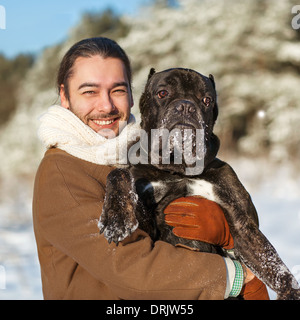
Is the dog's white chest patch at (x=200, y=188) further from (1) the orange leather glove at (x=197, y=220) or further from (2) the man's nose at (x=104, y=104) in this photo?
(2) the man's nose at (x=104, y=104)

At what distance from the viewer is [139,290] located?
6.41 feet

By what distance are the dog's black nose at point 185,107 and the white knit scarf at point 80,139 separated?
36 centimetres

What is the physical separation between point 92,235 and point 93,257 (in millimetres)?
100

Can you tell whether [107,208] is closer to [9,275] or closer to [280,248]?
[9,275]

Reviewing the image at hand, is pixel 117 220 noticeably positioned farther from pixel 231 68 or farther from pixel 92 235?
pixel 231 68

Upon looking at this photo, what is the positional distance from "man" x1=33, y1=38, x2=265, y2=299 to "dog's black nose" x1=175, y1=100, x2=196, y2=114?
36 centimetres

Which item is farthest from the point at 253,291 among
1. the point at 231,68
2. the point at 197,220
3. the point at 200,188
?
the point at 231,68

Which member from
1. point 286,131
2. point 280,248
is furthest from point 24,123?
point 280,248

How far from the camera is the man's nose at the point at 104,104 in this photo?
8.55 feet

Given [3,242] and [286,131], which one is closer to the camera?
[3,242]

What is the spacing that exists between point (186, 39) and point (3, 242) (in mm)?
8757

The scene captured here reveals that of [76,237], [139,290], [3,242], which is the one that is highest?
[3,242]

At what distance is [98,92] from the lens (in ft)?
8.61

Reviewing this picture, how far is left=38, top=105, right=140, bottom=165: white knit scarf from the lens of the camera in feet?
7.63
